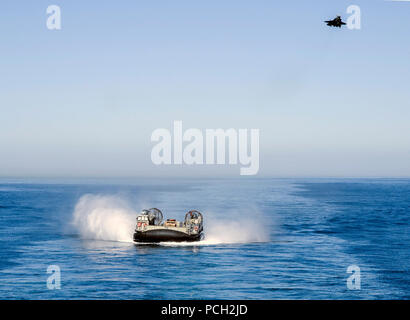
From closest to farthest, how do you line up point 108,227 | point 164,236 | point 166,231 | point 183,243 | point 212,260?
point 212,260 → point 166,231 → point 164,236 → point 183,243 → point 108,227

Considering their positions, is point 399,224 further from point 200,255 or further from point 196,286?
point 196,286

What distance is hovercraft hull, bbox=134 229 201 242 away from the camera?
65.0 metres

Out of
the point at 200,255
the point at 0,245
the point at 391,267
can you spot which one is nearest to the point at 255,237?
the point at 200,255

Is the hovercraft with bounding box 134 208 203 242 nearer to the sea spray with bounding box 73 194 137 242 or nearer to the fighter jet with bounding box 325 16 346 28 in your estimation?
the sea spray with bounding box 73 194 137 242

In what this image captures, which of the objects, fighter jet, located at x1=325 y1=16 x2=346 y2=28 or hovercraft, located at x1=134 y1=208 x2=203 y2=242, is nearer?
fighter jet, located at x1=325 y1=16 x2=346 y2=28

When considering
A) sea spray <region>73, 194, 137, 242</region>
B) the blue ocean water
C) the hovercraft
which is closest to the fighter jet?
the blue ocean water

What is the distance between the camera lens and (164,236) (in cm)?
6531

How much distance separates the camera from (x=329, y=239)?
76688 mm

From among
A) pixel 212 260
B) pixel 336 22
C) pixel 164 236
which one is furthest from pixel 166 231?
pixel 336 22

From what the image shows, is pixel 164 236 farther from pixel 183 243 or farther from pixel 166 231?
pixel 183 243

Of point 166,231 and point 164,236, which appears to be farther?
point 164,236

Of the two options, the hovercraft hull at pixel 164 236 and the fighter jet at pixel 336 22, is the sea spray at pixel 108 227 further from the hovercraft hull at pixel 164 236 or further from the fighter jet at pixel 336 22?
the fighter jet at pixel 336 22

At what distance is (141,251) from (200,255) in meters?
8.05

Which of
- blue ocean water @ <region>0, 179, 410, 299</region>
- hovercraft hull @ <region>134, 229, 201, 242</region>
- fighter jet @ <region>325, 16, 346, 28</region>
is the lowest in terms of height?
blue ocean water @ <region>0, 179, 410, 299</region>
